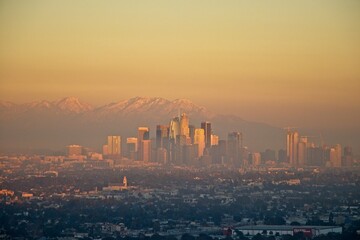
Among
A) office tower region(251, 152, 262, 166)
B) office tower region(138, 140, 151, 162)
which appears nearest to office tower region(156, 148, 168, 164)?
office tower region(138, 140, 151, 162)

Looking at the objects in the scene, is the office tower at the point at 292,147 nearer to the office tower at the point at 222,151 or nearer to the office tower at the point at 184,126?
the office tower at the point at 222,151

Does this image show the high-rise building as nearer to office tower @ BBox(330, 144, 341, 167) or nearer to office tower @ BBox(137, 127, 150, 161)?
office tower @ BBox(137, 127, 150, 161)

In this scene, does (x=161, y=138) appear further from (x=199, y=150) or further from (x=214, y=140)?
(x=214, y=140)

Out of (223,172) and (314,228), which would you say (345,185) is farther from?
(314,228)

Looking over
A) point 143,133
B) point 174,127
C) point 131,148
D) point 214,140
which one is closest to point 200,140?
point 214,140

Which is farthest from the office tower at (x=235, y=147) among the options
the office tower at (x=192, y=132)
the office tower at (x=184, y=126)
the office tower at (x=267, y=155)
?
the office tower at (x=184, y=126)

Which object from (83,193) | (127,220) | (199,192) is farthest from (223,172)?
(127,220)
